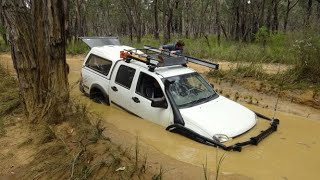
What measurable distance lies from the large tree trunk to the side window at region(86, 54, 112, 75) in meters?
2.39

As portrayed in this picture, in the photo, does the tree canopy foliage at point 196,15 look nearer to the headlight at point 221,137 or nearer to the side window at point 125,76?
the side window at point 125,76

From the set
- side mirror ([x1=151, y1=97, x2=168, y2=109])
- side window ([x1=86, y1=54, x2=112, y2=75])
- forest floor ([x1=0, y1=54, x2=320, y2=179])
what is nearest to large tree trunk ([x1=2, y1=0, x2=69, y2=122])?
forest floor ([x1=0, y1=54, x2=320, y2=179])

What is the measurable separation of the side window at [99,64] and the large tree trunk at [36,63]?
7.85 feet

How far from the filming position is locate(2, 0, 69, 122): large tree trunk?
615 centimetres

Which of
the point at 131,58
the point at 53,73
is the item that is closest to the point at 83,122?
the point at 53,73

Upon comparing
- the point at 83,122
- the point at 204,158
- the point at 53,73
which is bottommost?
the point at 204,158

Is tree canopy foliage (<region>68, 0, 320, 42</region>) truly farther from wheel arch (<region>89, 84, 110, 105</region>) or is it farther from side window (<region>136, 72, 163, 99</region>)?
wheel arch (<region>89, 84, 110, 105</region>)

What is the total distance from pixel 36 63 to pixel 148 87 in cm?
237

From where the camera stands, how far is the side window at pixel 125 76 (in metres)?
7.86

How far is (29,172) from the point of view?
4.91m

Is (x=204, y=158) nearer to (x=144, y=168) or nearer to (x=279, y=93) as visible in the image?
(x=144, y=168)

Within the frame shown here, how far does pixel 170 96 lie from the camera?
692cm

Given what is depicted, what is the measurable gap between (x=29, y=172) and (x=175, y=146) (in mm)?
2579

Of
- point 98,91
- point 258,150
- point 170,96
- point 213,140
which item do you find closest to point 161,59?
point 170,96
